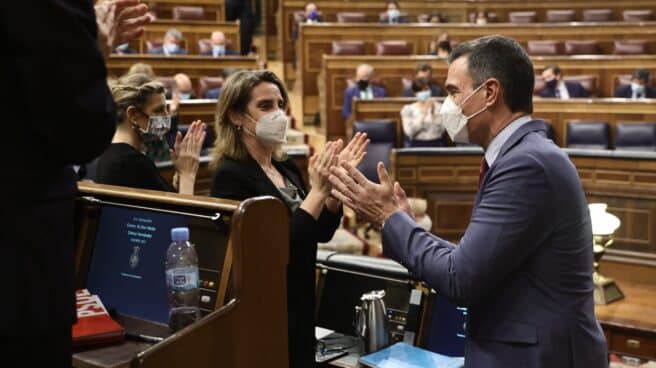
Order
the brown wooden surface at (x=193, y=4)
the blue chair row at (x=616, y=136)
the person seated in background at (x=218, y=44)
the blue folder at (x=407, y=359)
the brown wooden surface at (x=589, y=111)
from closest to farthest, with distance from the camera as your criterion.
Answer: the blue folder at (x=407, y=359), the blue chair row at (x=616, y=136), the brown wooden surface at (x=589, y=111), the person seated in background at (x=218, y=44), the brown wooden surface at (x=193, y=4)

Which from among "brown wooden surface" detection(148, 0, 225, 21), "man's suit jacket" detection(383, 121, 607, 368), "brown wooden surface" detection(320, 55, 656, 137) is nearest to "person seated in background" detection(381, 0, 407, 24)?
"brown wooden surface" detection(320, 55, 656, 137)

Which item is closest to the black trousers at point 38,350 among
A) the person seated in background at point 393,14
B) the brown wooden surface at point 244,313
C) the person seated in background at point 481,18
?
the brown wooden surface at point 244,313

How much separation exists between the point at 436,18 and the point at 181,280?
9.13 m

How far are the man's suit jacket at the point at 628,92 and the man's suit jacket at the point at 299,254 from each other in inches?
255

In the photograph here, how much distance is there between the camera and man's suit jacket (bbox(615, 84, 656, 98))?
25.3 feet

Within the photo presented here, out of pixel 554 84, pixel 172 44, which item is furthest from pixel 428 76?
pixel 172 44

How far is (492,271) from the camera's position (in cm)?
146

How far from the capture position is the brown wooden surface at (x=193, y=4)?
1038 centimetres

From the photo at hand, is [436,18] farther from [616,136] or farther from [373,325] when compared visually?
[373,325]

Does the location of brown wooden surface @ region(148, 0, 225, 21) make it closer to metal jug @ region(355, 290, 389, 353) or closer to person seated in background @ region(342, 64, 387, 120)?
person seated in background @ region(342, 64, 387, 120)

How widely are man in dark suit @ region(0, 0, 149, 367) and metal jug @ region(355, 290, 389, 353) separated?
113 centimetres

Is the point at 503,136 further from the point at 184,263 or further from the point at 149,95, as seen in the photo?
the point at 149,95

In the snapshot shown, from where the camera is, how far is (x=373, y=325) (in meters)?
2.12

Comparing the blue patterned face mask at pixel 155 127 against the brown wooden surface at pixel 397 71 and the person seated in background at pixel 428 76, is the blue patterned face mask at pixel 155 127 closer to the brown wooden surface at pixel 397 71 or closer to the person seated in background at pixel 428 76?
the person seated in background at pixel 428 76
